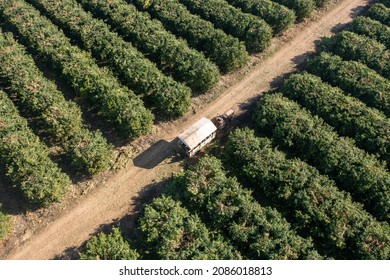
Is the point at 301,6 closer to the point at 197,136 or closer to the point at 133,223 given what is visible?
the point at 197,136

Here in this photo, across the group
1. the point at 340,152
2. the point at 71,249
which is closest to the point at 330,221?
the point at 340,152

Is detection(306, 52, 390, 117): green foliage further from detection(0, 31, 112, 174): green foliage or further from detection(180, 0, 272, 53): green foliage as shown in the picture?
detection(0, 31, 112, 174): green foliage

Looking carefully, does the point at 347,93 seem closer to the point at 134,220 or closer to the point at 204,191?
the point at 204,191

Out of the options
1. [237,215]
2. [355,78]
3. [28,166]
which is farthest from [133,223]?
[355,78]

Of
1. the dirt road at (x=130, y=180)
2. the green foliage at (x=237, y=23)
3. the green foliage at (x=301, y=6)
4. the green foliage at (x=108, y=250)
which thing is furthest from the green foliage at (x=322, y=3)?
the green foliage at (x=108, y=250)

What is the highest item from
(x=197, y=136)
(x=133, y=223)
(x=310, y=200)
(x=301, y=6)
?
(x=301, y=6)

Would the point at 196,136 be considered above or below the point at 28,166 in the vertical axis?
above

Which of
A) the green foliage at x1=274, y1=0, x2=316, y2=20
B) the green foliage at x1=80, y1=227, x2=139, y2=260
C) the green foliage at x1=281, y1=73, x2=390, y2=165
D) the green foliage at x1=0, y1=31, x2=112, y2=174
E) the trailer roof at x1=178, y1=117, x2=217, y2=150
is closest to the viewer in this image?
the green foliage at x1=80, y1=227, x2=139, y2=260

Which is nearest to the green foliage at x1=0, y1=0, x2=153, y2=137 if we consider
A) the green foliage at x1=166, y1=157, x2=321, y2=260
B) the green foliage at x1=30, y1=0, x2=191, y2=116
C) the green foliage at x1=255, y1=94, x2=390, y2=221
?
the green foliage at x1=30, y1=0, x2=191, y2=116
